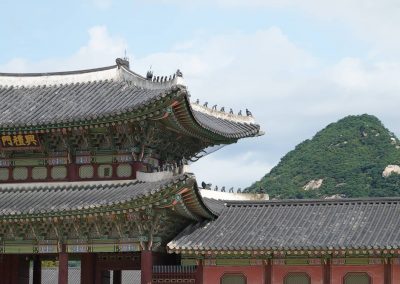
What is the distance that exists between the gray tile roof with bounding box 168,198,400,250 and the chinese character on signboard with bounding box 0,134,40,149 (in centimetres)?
682

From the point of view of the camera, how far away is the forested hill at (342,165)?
341 feet

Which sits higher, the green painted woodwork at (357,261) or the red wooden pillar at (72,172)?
the red wooden pillar at (72,172)

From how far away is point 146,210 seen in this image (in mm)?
31094

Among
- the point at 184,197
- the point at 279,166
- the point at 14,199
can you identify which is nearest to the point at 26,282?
the point at 14,199

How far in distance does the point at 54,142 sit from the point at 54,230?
11.7 feet

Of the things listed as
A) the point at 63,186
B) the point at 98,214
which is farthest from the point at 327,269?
the point at 63,186

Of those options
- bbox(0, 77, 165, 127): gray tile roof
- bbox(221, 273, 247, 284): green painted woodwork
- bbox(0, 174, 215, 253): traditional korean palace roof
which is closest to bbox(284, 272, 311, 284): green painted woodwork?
bbox(221, 273, 247, 284): green painted woodwork

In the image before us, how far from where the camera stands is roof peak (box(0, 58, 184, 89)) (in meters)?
36.2

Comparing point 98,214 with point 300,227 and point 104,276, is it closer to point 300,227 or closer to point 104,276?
point 104,276

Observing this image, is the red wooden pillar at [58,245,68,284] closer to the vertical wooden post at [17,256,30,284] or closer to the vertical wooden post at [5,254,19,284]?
the vertical wooden post at [5,254,19,284]

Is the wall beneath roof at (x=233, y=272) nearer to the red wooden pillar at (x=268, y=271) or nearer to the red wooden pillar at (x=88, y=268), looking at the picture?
the red wooden pillar at (x=268, y=271)

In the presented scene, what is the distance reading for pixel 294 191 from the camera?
108062mm

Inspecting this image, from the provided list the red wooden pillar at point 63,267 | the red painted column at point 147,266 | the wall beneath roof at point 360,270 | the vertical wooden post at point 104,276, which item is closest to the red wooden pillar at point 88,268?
the vertical wooden post at point 104,276

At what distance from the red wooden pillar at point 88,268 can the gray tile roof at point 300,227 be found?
440 centimetres
